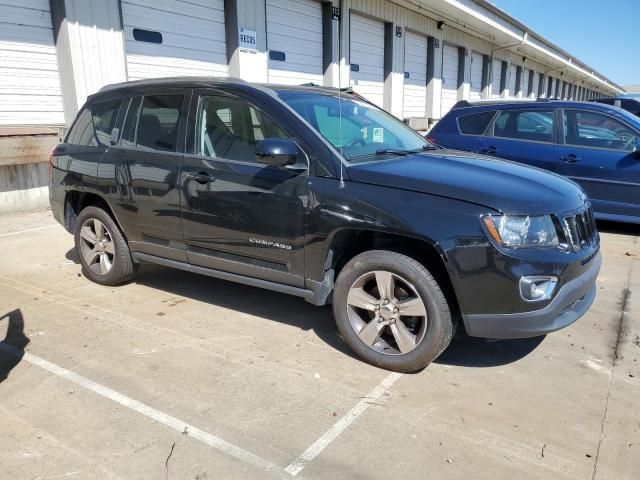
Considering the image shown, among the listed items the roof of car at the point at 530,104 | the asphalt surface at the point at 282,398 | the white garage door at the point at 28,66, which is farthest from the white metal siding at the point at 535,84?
the asphalt surface at the point at 282,398

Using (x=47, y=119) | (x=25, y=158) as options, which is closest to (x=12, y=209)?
(x=25, y=158)

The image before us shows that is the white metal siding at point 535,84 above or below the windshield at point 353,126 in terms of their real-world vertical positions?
above

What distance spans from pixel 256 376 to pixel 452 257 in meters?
1.42

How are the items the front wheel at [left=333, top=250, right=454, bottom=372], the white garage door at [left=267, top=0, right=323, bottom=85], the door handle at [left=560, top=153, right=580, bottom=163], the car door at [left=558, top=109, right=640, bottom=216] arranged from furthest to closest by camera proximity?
the white garage door at [left=267, top=0, right=323, bottom=85] < the door handle at [left=560, top=153, right=580, bottom=163] < the car door at [left=558, top=109, right=640, bottom=216] < the front wheel at [left=333, top=250, right=454, bottom=372]

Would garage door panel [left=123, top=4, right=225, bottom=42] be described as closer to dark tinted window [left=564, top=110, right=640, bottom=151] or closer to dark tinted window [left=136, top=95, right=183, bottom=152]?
dark tinted window [left=136, top=95, right=183, bottom=152]

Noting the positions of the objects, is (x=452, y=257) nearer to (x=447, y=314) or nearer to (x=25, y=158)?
(x=447, y=314)

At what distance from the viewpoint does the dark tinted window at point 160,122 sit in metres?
4.16

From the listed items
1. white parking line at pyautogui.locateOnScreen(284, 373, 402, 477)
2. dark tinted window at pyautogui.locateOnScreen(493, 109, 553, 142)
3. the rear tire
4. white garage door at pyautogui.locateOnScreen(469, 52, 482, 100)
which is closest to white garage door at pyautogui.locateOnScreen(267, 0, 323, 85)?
dark tinted window at pyautogui.locateOnScreen(493, 109, 553, 142)

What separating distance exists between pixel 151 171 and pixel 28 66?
5.21m

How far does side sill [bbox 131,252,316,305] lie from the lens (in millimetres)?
3619

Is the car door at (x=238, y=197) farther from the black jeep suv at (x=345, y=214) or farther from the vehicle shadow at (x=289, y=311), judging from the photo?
the vehicle shadow at (x=289, y=311)

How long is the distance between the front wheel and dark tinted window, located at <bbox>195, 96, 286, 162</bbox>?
1127 mm

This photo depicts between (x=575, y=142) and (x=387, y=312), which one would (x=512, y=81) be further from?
(x=387, y=312)

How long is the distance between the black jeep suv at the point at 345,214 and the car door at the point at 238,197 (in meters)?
0.01
